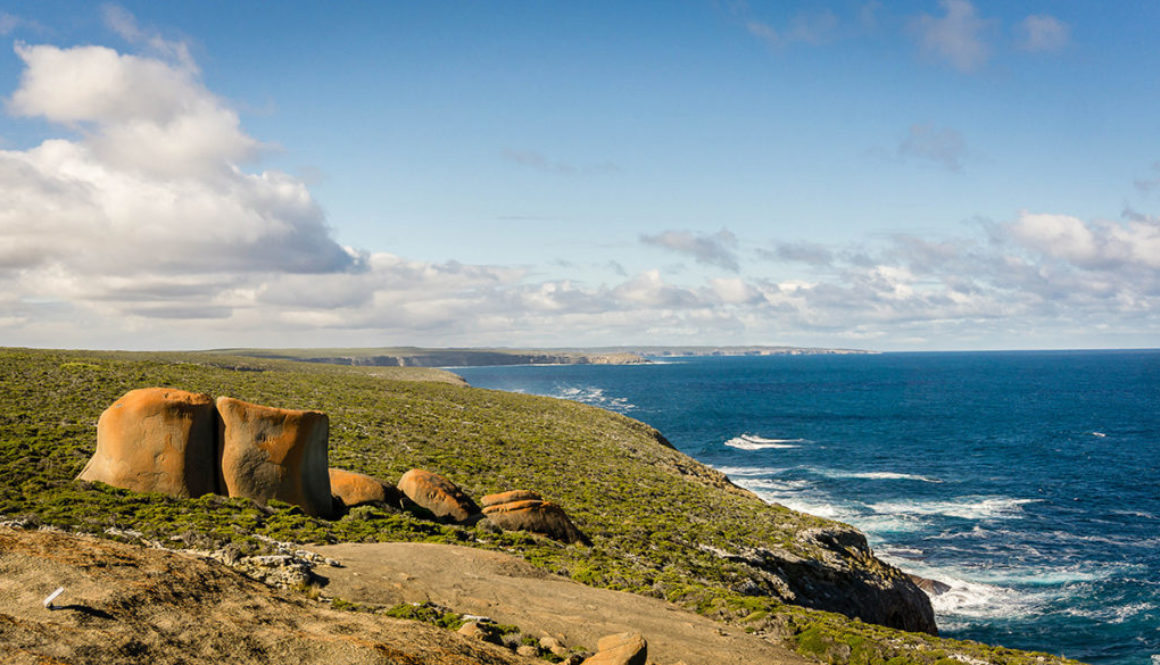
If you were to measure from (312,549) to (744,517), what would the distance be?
29.5m

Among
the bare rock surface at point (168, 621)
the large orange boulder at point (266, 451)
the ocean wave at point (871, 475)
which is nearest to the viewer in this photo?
the bare rock surface at point (168, 621)

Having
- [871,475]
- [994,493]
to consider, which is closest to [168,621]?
[994,493]

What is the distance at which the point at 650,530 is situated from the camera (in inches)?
1401

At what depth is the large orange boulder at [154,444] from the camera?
23859 millimetres

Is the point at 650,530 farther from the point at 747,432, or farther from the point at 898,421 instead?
the point at 898,421

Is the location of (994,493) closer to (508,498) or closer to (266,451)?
(508,498)

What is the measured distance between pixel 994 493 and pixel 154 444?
74.6 m

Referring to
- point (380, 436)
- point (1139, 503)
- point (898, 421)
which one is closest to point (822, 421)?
point (898, 421)

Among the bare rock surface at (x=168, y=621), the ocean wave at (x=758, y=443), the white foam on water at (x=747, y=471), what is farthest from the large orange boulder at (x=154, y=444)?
the ocean wave at (x=758, y=443)

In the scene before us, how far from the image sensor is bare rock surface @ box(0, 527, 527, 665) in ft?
33.5

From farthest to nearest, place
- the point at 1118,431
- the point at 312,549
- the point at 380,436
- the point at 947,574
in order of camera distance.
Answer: the point at 1118,431
the point at 380,436
the point at 947,574
the point at 312,549

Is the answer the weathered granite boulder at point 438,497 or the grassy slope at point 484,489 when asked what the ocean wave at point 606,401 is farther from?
the weathered granite boulder at point 438,497

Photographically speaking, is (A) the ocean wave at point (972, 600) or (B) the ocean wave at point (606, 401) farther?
(B) the ocean wave at point (606, 401)

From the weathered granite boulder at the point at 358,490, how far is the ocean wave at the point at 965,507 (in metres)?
50.0
